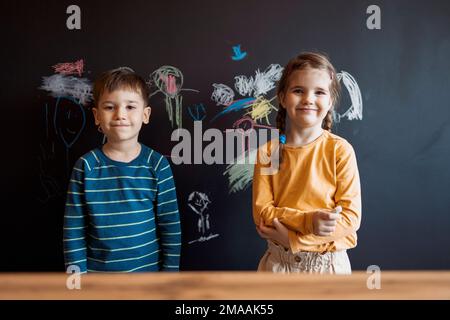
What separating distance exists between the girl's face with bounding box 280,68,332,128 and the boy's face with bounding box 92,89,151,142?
17.7 inches

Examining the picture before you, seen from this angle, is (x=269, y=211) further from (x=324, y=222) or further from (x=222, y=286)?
(x=222, y=286)

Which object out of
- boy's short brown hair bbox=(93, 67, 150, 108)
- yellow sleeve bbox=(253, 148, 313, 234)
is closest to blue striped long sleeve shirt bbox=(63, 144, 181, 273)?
boy's short brown hair bbox=(93, 67, 150, 108)

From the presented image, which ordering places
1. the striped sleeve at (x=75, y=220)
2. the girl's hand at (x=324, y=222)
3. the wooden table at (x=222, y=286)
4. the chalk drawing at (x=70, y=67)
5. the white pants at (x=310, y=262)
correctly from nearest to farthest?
1. the wooden table at (x=222, y=286)
2. the girl's hand at (x=324, y=222)
3. the white pants at (x=310, y=262)
4. the striped sleeve at (x=75, y=220)
5. the chalk drawing at (x=70, y=67)

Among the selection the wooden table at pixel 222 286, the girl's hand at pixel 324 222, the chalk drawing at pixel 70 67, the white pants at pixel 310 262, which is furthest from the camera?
the chalk drawing at pixel 70 67

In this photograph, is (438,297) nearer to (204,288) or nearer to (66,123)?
(204,288)

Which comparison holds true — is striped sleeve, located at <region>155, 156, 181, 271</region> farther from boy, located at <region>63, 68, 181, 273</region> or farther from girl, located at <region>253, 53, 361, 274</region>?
girl, located at <region>253, 53, 361, 274</region>

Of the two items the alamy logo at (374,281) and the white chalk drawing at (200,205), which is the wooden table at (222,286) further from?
the white chalk drawing at (200,205)

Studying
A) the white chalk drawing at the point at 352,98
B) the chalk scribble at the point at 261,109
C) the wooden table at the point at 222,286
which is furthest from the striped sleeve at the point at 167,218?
the white chalk drawing at the point at 352,98

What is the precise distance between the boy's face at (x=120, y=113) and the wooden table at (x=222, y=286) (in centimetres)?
51

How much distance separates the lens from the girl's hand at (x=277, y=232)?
44.5 inches

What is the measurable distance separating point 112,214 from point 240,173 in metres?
0.47

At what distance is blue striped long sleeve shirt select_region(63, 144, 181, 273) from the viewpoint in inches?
49.3

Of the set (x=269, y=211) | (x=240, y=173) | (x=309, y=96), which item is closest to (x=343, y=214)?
(x=269, y=211)

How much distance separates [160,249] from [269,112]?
0.58m
